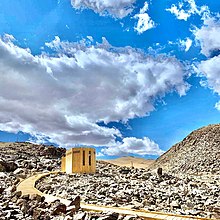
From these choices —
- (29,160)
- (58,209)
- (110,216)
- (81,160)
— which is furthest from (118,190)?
(29,160)

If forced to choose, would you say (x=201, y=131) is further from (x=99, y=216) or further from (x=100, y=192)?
(x=99, y=216)

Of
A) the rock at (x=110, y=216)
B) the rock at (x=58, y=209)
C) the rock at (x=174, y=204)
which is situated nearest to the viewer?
the rock at (x=110, y=216)

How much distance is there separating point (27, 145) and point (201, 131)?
86.2ft

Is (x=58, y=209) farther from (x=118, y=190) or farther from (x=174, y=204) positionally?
(x=118, y=190)

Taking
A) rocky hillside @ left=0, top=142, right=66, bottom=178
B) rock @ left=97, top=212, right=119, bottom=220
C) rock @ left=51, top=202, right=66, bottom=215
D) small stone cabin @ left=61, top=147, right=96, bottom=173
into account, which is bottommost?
rock @ left=97, top=212, right=119, bottom=220

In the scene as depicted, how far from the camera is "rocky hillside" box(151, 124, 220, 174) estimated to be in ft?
119

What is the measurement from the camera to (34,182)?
1898cm

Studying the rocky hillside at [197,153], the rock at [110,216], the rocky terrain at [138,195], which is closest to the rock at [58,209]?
the rock at [110,216]

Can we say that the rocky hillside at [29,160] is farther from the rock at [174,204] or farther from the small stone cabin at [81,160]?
the rock at [174,204]

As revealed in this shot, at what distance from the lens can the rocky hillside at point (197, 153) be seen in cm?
3641

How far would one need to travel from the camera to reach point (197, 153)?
40.8m

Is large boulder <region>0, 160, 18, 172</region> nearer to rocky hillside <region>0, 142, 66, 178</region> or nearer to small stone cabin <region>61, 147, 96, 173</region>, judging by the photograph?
rocky hillside <region>0, 142, 66, 178</region>

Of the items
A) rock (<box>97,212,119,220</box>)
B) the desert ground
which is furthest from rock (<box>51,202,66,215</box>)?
rock (<box>97,212,119,220</box>)

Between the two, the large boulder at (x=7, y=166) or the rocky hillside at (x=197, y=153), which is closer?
the large boulder at (x=7, y=166)
